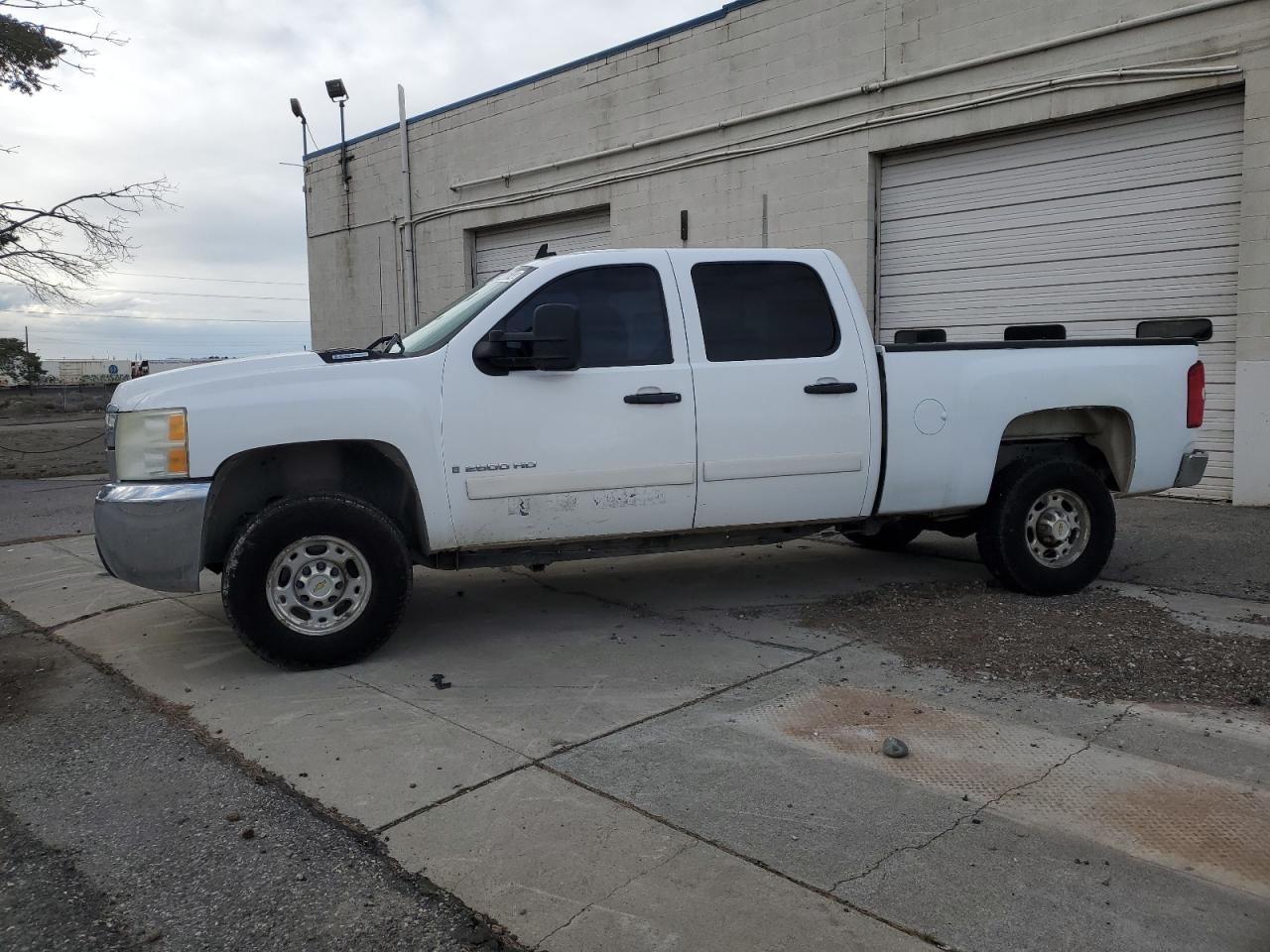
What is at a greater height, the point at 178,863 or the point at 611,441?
the point at 611,441

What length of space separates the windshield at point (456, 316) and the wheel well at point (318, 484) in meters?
0.64

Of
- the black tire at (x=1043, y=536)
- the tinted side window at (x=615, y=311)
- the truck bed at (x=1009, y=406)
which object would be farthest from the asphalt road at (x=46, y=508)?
the black tire at (x=1043, y=536)

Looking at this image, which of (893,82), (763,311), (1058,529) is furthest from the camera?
(893,82)

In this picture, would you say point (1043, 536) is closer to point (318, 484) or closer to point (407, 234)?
point (318, 484)

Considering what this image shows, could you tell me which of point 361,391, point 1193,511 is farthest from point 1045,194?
point 361,391

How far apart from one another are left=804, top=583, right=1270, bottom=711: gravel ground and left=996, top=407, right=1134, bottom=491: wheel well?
0.83 meters

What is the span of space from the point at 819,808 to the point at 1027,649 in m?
2.29

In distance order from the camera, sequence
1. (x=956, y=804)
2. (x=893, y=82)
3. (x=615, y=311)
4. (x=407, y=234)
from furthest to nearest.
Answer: (x=407, y=234)
(x=893, y=82)
(x=615, y=311)
(x=956, y=804)

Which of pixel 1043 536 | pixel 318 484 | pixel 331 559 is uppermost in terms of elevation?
pixel 318 484

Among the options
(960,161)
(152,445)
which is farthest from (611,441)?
(960,161)

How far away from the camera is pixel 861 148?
40.4 feet

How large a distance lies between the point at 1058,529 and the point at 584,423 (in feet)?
10.3

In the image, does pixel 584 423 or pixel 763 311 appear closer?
pixel 584 423

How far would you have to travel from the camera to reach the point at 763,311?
5965 mm
